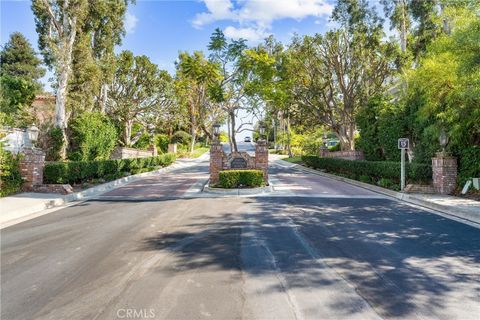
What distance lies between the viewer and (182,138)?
1923 inches

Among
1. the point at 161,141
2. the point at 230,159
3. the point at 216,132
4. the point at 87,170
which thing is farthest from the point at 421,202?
the point at 161,141

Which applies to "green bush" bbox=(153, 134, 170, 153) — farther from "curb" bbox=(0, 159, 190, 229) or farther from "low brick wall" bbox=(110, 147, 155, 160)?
"curb" bbox=(0, 159, 190, 229)

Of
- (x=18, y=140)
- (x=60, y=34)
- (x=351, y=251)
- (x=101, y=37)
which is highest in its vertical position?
(x=101, y=37)

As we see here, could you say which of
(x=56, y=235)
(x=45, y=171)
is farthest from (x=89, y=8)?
(x=56, y=235)

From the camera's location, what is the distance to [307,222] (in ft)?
28.5

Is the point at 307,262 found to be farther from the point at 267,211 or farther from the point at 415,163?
the point at 415,163

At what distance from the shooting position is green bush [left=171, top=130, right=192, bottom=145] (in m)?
47.8

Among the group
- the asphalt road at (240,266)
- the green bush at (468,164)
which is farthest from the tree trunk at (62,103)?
the green bush at (468,164)

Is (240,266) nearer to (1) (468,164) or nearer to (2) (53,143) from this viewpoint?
(1) (468,164)

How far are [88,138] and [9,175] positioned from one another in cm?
1000

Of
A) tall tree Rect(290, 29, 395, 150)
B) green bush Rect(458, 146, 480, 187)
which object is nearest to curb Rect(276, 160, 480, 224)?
green bush Rect(458, 146, 480, 187)

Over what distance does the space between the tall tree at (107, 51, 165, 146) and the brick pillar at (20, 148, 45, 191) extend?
21.2 meters

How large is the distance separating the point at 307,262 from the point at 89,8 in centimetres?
2328

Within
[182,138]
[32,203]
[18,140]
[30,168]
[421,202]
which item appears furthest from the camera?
[182,138]
